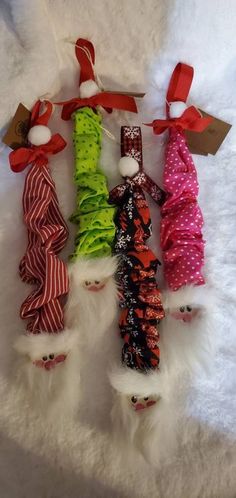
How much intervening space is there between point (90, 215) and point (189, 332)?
27 centimetres

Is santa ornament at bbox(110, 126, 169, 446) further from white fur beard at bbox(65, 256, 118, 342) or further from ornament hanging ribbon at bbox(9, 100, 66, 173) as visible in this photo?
ornament hanging ribbon at bbox(9, 100, 66, 173)

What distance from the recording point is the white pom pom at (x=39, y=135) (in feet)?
3.05

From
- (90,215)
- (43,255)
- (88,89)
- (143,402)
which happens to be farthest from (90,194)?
(143,402)

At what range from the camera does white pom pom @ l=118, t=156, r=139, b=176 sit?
91cm

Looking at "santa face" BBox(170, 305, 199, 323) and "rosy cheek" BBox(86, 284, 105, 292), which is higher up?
"rosy cheek" BBox(86, 284, 105, 292)

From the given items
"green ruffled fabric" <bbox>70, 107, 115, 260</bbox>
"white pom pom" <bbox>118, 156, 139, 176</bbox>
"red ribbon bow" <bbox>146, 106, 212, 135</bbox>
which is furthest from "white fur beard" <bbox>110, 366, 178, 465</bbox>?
"red ribbon bow" <bbox>146, 106, 212, 135</bbox>

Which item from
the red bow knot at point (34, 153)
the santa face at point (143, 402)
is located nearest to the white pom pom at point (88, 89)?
the red bow knot at point (34, 153)

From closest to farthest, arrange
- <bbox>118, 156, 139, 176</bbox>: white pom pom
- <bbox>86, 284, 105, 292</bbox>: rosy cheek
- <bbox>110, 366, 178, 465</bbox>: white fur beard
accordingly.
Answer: <bbox>110, 366, 178, 465</bbox>: white fur beard, <bbox>86, 284, 105, 292</bbox>: rosy cheek, <bbox>118, 156, 139, 176</bbox>: white pom pom

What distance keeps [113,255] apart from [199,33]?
20.4 inches

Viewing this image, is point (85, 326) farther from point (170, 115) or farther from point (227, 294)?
point (170, 115)

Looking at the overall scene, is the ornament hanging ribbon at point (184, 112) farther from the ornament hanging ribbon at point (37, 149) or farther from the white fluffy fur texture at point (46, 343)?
the white fluffy fur texture at point (46, 343)

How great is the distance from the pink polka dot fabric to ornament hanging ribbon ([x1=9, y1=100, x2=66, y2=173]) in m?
0.22

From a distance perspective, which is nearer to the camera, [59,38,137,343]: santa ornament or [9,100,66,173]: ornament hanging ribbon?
[59,38,137,343]: santa ornament

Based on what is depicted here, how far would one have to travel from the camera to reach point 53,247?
856mm
